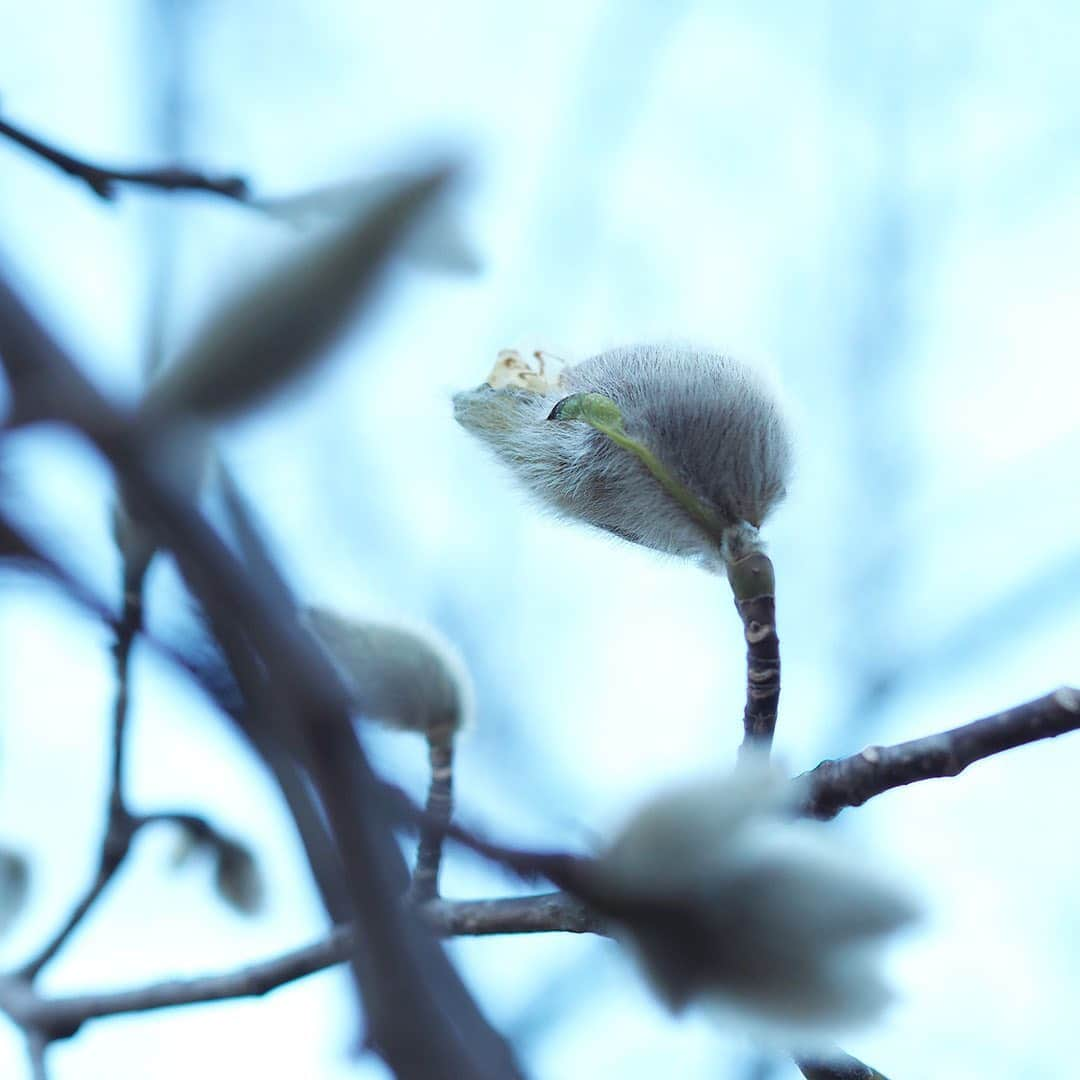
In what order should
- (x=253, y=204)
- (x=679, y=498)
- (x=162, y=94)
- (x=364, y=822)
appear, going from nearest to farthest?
(x=364, y=822) < (x=253, y=204) < (x=679, y=498) < (x=162, y=94)

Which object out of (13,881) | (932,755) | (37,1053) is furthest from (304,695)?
(13,881)

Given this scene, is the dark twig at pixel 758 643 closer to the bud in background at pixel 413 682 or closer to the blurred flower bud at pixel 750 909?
the bud in background at pixel 413 682

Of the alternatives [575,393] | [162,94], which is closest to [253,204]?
[575,393]

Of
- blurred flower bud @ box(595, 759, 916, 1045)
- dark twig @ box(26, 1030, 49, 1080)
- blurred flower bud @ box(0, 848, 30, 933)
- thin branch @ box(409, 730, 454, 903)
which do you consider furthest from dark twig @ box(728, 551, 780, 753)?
blurred flower bud @ box(0, 848, 30, 933)

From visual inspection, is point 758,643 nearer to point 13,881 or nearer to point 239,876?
point 239,876

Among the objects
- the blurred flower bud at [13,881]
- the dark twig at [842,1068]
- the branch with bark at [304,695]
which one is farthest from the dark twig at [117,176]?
the blurred flower bud at [13,881]

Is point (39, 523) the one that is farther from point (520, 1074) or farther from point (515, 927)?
point (515, 927)

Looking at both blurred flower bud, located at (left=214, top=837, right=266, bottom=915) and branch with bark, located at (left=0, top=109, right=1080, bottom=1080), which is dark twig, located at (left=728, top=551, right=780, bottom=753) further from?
blurred flower bud, located at (left=214, top=837, right=266, bottom=915)
